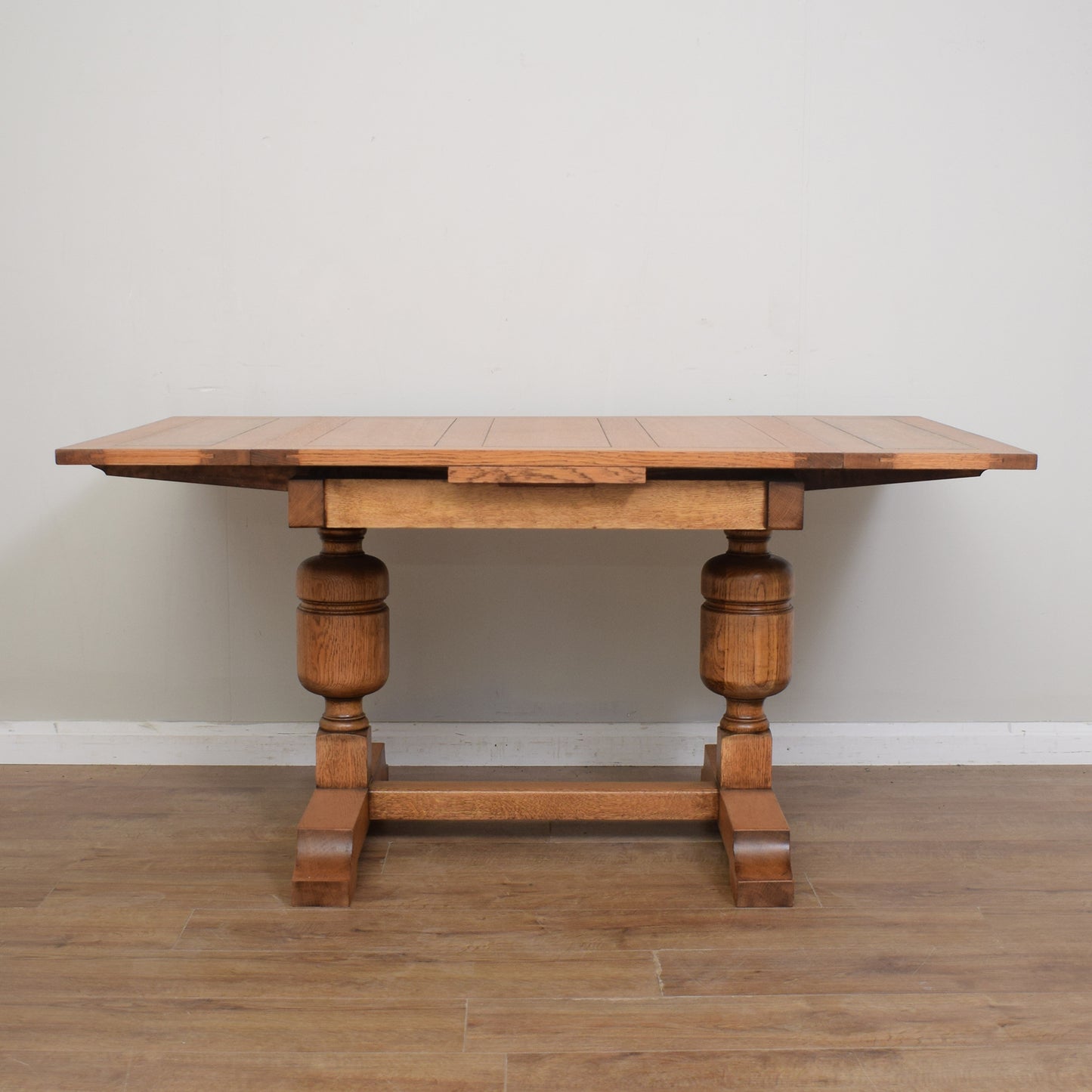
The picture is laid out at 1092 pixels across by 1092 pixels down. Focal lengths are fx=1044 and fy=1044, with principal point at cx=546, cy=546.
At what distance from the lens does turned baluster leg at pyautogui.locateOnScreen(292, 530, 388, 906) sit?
1.79 metres

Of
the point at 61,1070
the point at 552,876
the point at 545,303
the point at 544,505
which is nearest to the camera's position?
the point at 61,1070

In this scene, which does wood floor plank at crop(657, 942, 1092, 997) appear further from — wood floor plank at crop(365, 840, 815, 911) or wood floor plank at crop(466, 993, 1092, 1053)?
wood floor plank at crop(365, 840, 815, 911)

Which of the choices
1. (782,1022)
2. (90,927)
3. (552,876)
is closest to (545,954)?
(552,876)

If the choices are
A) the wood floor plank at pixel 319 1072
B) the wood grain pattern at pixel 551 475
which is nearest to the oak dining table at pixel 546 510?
the wood grain pattern at pixel 551 475

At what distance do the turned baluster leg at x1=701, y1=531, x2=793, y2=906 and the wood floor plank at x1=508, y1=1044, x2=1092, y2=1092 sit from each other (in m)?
0.42

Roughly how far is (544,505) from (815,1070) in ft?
2.87

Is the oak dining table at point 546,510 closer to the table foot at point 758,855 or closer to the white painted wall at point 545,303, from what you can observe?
the table foot at point 758,855

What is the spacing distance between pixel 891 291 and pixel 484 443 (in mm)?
1132

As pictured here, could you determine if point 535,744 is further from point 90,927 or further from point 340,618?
point 90,927

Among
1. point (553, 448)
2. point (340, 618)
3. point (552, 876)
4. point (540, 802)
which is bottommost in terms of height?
point (552, 876)

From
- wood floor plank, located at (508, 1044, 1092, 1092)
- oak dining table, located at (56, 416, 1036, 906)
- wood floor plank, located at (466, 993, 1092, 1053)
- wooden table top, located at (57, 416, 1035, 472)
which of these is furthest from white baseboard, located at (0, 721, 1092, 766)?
wood floor plank, located at (508, 1044, 1092, 1092)

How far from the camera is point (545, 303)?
7.50 feet

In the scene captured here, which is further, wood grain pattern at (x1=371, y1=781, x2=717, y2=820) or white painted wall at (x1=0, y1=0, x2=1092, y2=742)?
white painted wall at (x1=0, y1=0, x2=1092, y2=742)

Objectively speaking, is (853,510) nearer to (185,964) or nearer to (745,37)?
(745,37)
